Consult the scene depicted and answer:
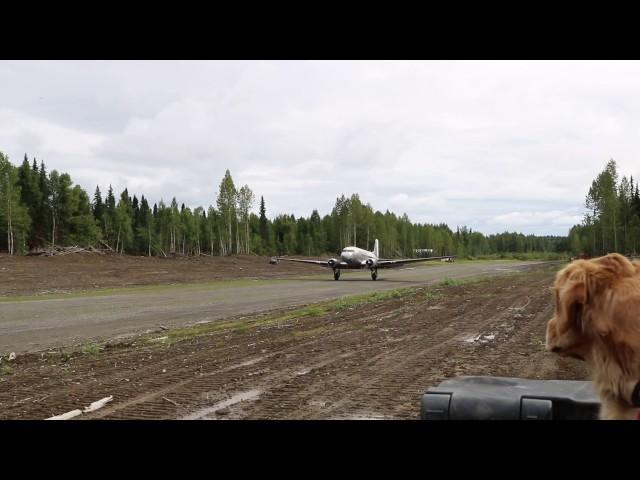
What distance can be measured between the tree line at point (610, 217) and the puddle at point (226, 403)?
11.1 meters

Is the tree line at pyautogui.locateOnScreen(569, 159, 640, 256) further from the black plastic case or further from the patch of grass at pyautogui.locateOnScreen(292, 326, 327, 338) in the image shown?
the black plastic case

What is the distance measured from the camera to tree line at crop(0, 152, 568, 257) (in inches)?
2420

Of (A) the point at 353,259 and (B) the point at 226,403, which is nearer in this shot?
(B) the point at 226,403

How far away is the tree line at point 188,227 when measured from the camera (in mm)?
61456

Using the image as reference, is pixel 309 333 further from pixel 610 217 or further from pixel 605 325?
pixel 610 217

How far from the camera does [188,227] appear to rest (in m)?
97.2

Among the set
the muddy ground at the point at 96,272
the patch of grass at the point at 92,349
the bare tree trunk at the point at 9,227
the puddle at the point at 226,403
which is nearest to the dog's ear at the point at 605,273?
the puddle at the point at 226,403

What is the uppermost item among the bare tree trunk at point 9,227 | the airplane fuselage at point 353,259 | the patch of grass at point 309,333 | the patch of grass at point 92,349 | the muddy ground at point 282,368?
the bare tree trunk at point 9,227

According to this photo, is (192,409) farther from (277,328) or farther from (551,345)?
(277,328)

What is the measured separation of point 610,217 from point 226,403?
60.2 feet

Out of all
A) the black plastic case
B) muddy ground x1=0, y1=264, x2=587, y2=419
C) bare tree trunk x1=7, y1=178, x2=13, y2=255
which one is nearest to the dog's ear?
the black plastic case

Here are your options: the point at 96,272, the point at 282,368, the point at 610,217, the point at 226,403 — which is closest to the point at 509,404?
the point at 226,403

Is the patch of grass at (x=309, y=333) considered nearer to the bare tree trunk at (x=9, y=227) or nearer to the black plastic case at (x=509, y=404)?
the black plastic case at (x=509, y=404)
